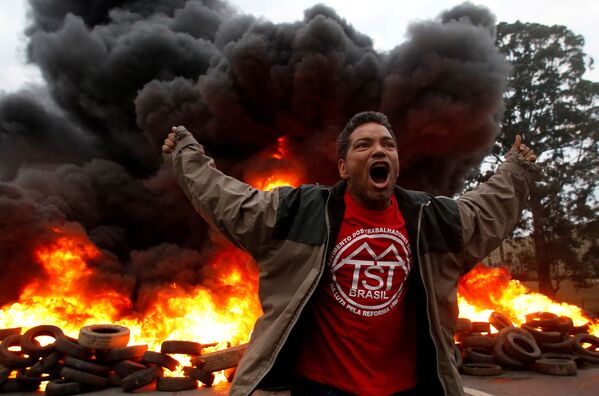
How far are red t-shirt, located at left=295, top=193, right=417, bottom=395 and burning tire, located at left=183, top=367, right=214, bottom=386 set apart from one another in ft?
23.1

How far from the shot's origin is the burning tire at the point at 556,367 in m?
8.82

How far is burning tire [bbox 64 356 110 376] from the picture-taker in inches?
336

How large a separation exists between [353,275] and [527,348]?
30.8 feet

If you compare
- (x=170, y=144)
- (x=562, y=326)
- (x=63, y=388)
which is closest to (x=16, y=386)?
(x=63, y=388)

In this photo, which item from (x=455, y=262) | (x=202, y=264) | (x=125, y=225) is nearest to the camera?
(x=455, y=262)

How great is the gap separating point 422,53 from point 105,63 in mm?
13778

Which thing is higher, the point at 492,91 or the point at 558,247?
the point at 492,91

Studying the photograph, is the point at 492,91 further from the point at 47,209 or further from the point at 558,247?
the point at 47,209

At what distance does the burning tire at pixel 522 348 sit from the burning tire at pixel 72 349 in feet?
26.9

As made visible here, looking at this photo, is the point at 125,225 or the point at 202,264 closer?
the point at 202,264

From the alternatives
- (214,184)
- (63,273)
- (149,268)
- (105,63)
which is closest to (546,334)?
(214,184)

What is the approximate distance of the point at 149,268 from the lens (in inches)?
627

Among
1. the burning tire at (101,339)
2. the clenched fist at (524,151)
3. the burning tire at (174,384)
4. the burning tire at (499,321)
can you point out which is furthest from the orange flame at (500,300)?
the clenched fist at (524,151)

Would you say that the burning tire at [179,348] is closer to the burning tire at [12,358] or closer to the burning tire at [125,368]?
the burning tire at [125,368]
